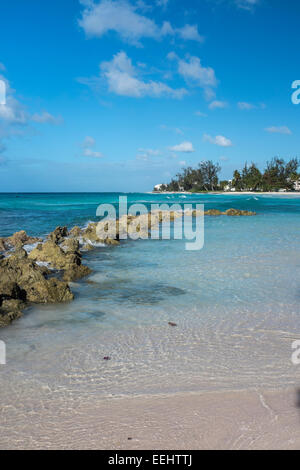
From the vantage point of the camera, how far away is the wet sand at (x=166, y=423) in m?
2.31

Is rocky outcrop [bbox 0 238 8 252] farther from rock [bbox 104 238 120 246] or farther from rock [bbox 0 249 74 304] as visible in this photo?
rock [bbox 0 249 74 304]

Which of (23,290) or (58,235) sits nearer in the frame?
(23,290)

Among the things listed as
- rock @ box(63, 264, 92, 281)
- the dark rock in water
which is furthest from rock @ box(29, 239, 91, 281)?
the dark rock in water

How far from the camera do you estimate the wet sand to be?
2.31 meters

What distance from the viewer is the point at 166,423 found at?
98.7 inches

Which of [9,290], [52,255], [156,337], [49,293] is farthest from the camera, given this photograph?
[52,255]

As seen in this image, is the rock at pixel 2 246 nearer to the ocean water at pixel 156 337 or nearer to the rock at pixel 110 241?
the rock at pixel 110 241

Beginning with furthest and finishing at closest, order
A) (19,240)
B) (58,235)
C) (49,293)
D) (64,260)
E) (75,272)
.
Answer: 1. (58,235)
2. (19,240)
3. (64,260)
4. (75,272)
5. (49,293)

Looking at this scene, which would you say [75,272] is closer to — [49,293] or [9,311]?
[49,293]

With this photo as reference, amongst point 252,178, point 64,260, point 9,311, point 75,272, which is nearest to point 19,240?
point 64,260

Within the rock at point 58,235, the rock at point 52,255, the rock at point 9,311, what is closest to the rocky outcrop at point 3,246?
the rock at point 58,235
